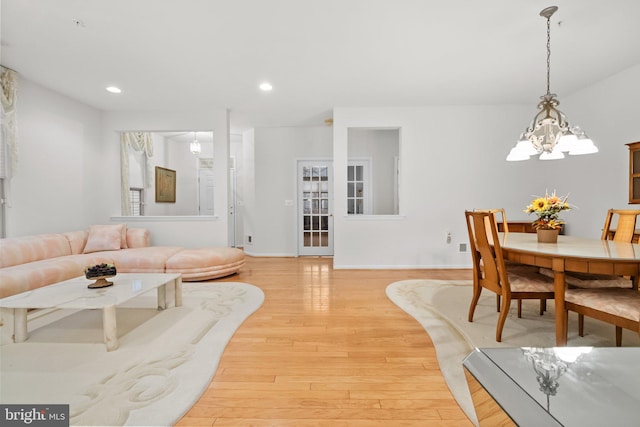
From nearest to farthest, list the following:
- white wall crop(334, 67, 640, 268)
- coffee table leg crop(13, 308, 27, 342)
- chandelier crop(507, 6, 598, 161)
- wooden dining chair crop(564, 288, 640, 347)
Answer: wooden dining chair crop(564, 288, 640, 347) → coffee table leg crop(13, 308, 27, 342) → chandelier crop(507, 6, 598, 161) → white wall crop(334, 67, 640, 268)

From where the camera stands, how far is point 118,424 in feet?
4.30

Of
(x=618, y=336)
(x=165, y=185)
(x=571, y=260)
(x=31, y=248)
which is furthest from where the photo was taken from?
(x=165, y=185)

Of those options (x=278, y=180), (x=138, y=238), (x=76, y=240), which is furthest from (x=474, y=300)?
(x=76, y=240)

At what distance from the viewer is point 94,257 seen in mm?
3510

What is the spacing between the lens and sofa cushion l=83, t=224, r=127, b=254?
3879 mm

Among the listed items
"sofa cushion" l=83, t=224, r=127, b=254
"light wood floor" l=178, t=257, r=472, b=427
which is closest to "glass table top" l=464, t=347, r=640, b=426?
"light wood floor" l=178, t=257, r=472, b=427

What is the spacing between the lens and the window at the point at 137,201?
5758 millimetres

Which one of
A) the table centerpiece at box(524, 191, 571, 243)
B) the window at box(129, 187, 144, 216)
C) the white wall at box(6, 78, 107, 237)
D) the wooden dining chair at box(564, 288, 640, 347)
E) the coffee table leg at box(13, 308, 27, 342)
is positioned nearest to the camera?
the wooden dining chair at box(564, 288, 640, 347)

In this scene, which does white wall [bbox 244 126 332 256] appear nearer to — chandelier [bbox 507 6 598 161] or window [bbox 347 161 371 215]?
window [bbox 347 161 371 215]

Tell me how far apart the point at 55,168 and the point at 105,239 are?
1210 mm

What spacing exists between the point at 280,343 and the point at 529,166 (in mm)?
4780

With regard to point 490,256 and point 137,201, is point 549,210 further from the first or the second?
point 137,201

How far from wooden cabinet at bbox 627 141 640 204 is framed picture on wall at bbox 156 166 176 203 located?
25.8 feet

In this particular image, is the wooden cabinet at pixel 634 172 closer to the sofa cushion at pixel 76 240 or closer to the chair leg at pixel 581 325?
the chair leg at pixel 581 325
